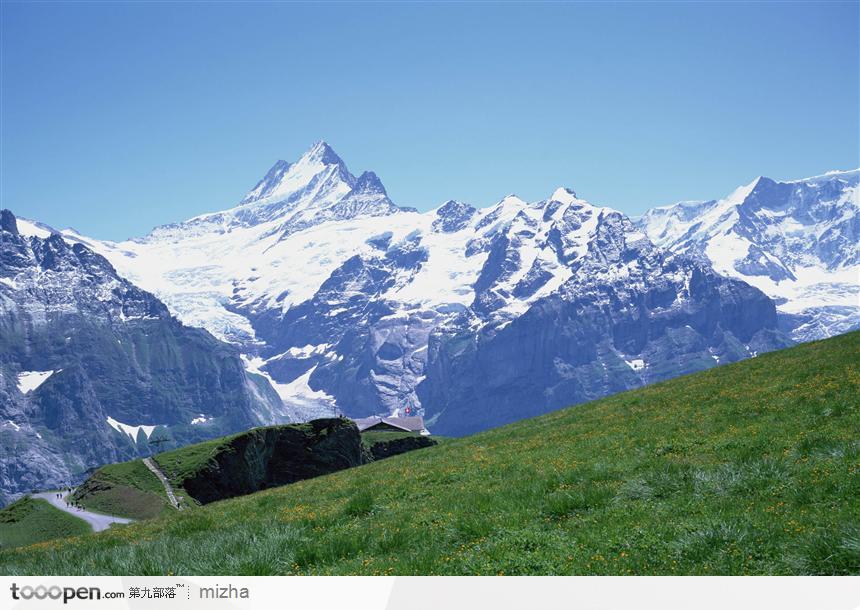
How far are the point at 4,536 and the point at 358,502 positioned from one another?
35647 mm

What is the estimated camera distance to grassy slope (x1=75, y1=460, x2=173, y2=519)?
187 ft

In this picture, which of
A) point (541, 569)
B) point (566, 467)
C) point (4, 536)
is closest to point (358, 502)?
point (566, 467)

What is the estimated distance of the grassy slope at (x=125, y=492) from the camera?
56.9 meters

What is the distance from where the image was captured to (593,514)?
15547 millimetres

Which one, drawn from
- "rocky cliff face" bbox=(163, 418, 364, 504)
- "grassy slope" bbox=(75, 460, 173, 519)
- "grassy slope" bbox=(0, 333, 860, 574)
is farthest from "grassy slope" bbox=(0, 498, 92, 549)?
"grassy slope" bbox=(0, 333, 860, 574)

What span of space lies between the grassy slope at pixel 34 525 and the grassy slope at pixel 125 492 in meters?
3.96

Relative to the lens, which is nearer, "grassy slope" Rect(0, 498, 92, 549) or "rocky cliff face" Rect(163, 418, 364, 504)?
"grassy slope" Rect(0, 498, 92, 549)
